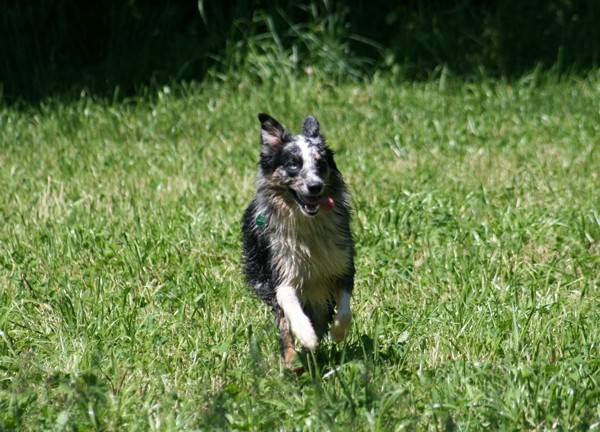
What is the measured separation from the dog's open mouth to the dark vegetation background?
536cm

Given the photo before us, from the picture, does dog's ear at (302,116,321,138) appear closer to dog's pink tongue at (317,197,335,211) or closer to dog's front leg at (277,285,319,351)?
dog's pink tongue at (317,197,335,211)

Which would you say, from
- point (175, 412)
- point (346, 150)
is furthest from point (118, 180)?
point (175, 412)

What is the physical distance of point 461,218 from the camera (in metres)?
6.49

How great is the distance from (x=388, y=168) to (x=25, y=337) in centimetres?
353

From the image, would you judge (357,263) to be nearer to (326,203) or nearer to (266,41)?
(326,203)

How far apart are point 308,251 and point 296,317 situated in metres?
0.33

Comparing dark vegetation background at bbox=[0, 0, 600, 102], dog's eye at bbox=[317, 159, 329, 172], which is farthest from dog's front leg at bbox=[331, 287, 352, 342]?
dark vegetation background at bbox=[0, 0, 600, 102]

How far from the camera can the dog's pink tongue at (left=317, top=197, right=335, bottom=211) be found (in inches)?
186

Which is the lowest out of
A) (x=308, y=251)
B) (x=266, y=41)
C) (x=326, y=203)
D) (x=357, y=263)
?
(x=266, y=41)

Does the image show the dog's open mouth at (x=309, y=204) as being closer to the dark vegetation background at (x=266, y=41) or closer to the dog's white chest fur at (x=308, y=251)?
the dog's white chest fur at (x=308, y=251)

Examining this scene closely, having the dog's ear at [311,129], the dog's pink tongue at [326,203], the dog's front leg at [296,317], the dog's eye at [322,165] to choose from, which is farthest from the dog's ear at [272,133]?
the dog's front leg at [296,317]

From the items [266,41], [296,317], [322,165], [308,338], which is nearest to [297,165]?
[322,165]

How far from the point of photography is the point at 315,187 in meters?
4.61

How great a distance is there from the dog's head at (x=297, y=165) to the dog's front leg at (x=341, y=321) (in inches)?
17.0
